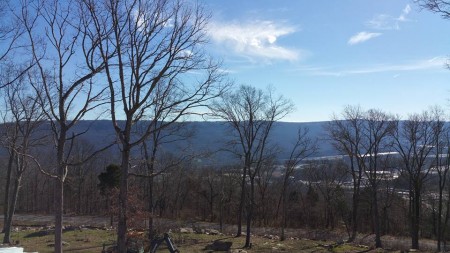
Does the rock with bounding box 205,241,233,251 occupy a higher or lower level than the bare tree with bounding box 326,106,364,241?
lower

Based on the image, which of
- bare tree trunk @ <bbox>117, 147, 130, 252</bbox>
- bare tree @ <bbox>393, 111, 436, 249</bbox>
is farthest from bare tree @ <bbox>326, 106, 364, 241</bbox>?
bare tree trunk @ <bbox>117, 147, 130, 252</bbox>

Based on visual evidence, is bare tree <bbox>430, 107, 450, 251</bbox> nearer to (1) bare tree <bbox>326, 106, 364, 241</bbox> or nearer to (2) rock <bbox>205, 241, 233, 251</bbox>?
(1) bare tree <bbox>326, 106, 364, 241</bbox>

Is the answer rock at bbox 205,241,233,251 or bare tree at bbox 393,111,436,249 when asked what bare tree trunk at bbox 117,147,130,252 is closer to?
rock at bbox 205,241,233,251

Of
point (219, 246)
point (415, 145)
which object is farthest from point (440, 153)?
point (219, 246)

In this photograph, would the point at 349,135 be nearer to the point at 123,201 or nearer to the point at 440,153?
the point at 440,153

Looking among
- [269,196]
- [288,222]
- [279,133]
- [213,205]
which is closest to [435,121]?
[288,222]

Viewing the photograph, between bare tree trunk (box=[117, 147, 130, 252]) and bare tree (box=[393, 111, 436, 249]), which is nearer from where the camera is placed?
bare tree trunk (box=[117, 147, 130, 252])

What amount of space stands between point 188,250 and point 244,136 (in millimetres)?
10068

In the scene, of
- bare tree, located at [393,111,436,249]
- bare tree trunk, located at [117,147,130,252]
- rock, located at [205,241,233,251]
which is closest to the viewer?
bare tree trunk, located at [117,147,130,252]

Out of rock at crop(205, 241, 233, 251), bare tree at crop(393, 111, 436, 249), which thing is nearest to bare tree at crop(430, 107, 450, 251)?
bare tree at crop(393, 111, 436, 249)

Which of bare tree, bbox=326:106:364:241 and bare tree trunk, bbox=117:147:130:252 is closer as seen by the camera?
bare tree trunk, bbox=117:147:130:252

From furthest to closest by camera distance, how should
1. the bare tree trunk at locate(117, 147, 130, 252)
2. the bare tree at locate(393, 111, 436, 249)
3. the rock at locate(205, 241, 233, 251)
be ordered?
the bare tree at locate(393, 111, 436, 249)
the rock at locate(205, 241, 233, 251)
the bare tree trunk at locate(117, 147, 130, 252)

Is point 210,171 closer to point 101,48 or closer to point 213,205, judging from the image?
point 213,205

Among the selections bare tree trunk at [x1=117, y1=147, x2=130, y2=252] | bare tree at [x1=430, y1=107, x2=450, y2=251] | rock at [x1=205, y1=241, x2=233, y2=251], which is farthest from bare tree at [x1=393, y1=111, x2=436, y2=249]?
bare tree trunk at [x1=117, y1=147, x2=130, y2=252]
